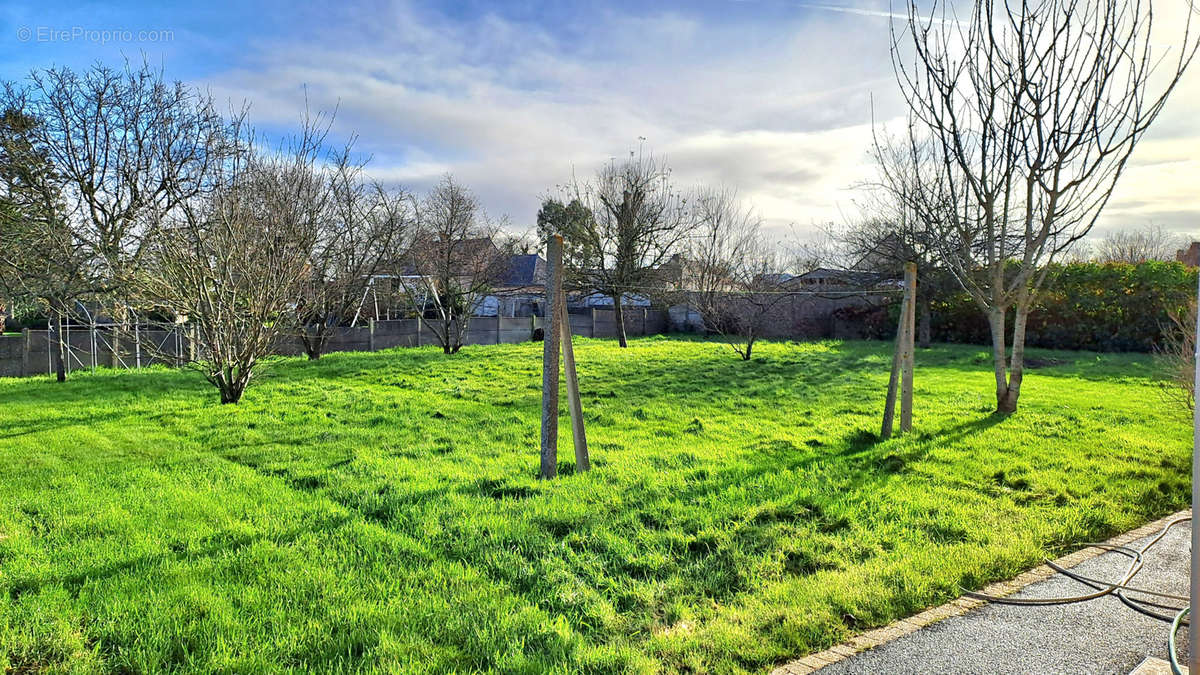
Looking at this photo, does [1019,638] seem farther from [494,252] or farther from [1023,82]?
[494,252]

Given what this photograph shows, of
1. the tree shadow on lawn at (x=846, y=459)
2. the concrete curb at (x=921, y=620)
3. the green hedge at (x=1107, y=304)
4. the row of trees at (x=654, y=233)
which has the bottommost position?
the concrete curb at (x=921, y=620)

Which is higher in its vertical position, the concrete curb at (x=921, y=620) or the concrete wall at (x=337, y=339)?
the concrete wall at (x=337, y=339)

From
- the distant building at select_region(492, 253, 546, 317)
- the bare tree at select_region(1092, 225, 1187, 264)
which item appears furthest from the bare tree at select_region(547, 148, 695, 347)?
the bare tree at select_region(1092, 225, 1187, 264)

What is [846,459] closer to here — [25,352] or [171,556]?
[171,556]

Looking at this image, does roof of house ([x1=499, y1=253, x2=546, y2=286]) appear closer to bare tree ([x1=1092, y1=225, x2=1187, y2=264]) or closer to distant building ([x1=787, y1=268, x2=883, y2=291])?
distant building ([x1=787, y1=268, x2=883, y2=291])

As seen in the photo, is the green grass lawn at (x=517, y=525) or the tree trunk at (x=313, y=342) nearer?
the green grass lawn at (x=517, y=525)

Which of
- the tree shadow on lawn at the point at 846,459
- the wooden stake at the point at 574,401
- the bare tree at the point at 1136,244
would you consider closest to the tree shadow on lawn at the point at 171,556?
the wooden stake at the point at 574,401

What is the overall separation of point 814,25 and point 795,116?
5.34ft

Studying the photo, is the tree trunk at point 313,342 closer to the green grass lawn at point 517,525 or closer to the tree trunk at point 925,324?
the green grass lawn at point 517,525

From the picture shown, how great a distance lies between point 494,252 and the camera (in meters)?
19.4

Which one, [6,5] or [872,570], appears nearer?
[872,570]

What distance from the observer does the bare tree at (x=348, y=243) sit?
1529 centimetres

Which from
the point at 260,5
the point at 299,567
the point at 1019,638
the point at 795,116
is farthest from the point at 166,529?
the point at 795,116

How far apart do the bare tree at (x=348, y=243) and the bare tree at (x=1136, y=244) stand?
35661mm
